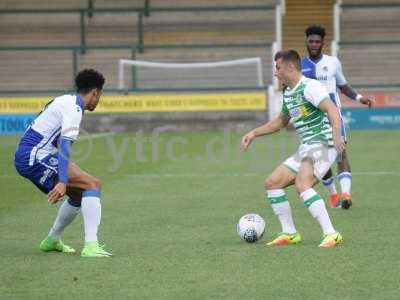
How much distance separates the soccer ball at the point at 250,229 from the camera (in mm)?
9875

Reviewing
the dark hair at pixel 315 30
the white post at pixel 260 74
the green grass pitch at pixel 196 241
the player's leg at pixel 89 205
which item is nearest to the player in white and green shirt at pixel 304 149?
the green grass pitch at pixel 196 241

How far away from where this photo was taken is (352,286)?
7527 mm

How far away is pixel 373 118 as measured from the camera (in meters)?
27.9

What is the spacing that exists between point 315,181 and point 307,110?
2.07ft

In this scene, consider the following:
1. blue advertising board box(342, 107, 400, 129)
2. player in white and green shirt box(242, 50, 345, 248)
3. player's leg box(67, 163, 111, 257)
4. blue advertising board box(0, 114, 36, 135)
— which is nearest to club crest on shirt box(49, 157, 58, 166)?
player's leg box(67, 163, 111, 257)

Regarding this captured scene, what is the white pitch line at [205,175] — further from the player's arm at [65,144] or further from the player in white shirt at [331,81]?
the player's arm at [65,144]

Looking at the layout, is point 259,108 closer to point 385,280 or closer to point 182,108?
point 182,108

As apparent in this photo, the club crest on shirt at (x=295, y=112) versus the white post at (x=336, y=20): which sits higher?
the white post at (x=336, y=20)

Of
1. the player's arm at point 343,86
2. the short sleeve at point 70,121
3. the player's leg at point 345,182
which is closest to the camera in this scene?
the short sleeve at point 70,121

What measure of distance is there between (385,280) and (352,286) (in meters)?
0.35

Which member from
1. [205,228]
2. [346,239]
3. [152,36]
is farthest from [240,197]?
[152,36]

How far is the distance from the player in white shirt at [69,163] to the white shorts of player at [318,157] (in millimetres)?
1829

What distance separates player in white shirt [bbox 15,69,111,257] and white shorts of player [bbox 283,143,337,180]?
72.0 inches

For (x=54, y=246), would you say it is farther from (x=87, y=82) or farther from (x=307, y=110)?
(x=307, y=110)
